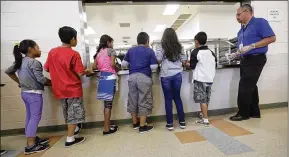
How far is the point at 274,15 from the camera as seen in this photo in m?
2.83

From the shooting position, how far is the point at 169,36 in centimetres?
212

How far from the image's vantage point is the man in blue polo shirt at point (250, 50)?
2.12m

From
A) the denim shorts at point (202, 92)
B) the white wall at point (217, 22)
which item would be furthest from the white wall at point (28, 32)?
the white wall at point (217, 22)

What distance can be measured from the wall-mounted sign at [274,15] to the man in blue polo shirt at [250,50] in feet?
2.83

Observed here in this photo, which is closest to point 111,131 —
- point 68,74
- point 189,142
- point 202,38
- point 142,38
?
point 68,74

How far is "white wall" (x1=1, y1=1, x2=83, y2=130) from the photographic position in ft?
7.61

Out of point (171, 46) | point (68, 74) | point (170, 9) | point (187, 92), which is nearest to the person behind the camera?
point (68, 74)

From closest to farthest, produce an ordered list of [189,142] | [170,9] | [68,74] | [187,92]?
[189,142] < [68,74] < [187,92] < [170,9]

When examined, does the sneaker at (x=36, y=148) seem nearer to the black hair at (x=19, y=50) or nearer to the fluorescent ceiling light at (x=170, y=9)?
the black hair at (x=19, y=50)

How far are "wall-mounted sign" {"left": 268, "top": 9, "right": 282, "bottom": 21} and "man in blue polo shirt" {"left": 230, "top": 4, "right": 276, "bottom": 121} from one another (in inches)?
34.0

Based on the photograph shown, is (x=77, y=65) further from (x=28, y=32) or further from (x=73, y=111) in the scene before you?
(x=28, y=32)

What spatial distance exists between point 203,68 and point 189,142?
955 mm

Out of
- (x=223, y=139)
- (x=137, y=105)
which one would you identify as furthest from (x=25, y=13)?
(x=223, y=139)

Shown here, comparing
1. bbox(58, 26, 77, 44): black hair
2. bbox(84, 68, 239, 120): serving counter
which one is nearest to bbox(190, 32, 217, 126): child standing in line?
bbox(84, 68, 239, 120): serving counter
